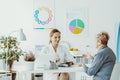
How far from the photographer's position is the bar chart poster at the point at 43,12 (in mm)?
5461

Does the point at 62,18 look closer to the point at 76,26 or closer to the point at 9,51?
the point at 76,26

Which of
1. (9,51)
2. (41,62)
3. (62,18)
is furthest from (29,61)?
(62,18)

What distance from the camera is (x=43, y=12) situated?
18.1 ft

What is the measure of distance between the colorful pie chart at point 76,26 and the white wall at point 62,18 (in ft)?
0.38

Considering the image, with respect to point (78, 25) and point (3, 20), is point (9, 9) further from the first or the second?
point (78, 25)

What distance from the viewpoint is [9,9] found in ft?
17.8

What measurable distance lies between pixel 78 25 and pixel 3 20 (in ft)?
4.82

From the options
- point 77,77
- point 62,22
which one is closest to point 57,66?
point 77,77

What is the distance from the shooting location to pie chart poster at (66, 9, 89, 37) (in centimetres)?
549

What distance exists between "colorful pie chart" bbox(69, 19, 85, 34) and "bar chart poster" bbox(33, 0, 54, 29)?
15.3 inches

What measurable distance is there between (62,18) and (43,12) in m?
0.39

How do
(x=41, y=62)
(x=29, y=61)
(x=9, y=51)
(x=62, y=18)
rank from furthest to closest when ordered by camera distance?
(x=62, y=18), (x=9, y=51), (x=41, y=62), (x=29, y=61)

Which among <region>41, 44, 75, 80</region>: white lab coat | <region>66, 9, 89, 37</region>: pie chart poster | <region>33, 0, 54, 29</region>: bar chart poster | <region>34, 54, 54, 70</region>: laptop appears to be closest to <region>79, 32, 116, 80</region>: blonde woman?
<region>34, 54, 54, 70</region>: laptop

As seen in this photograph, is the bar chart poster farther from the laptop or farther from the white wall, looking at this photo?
the laptop
